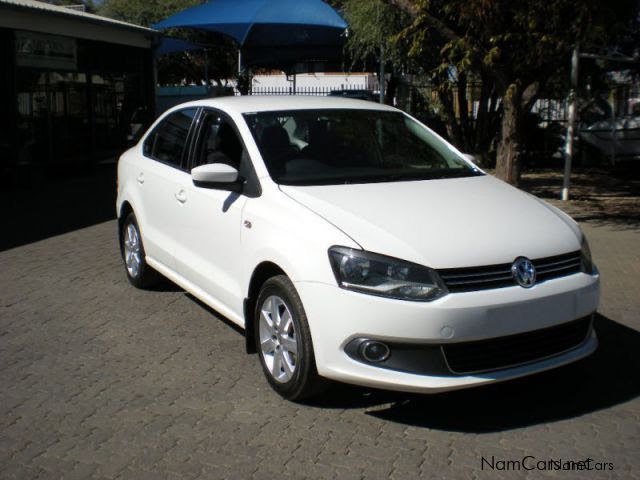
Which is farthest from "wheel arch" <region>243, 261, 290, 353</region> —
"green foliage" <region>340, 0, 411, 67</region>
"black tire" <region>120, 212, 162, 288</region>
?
"green foliage" <region>340, 0, 411, 67</region>

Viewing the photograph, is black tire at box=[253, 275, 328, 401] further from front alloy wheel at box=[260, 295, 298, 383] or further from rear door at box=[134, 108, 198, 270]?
rear door at box=[134, 108, 198, 270]

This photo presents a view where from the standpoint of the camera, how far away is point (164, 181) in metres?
6.27

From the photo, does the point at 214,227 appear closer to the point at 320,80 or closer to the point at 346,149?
the point at 346,149

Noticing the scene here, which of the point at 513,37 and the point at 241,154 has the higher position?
the point at 513,37

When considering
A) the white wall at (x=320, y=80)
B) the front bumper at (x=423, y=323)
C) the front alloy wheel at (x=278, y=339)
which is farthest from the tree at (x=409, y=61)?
the white wall at (x=320, y=80)

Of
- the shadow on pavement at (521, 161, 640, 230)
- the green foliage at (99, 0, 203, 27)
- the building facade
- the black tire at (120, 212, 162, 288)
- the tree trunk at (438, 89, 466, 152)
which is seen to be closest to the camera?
the black tire at (120, 212, 162, 288)

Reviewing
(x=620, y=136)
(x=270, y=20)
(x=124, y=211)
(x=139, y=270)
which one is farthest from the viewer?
(x=620, y=136)

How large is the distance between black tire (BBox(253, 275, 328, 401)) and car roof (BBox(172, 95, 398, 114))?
1536mm

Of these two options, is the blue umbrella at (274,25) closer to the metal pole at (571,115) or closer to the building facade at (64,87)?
the building facade at (64,87)

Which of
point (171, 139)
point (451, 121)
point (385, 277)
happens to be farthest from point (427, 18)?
point (451, 121)

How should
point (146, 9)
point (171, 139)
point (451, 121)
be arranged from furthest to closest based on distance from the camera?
point (146, 9)
point (451, 121)
point (171, 139)

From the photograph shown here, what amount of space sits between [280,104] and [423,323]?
240 centimetres

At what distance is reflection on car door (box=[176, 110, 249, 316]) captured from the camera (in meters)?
5.15

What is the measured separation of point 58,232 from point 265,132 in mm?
5699
